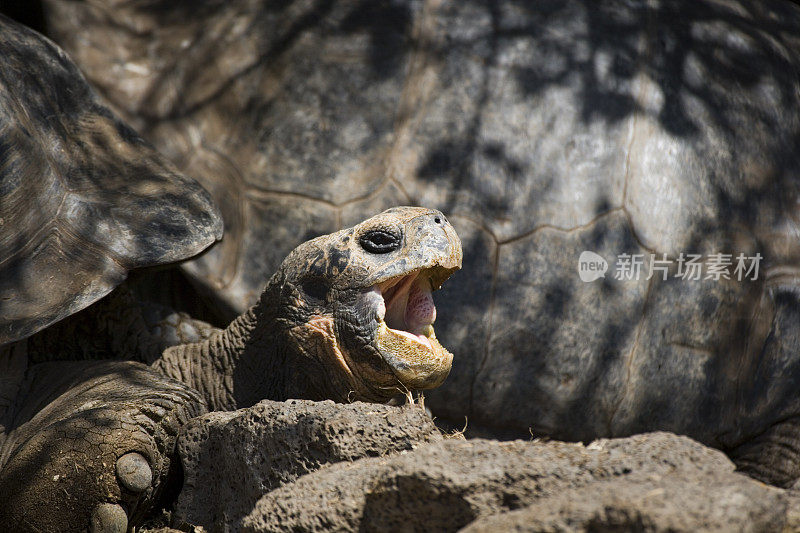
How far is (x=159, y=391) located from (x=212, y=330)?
2.49 ft

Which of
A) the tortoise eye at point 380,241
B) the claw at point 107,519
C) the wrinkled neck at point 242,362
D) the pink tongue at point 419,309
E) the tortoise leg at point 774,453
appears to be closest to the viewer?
the claw at point 107,519

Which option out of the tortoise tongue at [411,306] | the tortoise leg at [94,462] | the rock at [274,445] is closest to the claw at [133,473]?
the tortoise leg at [94,462]

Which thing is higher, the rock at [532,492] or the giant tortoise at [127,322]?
the rock at [532,492]

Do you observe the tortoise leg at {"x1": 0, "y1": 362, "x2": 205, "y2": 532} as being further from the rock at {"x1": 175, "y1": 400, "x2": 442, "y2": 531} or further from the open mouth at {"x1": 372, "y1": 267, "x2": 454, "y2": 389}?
the open mouth at {"x1": 372, "y1": 267, "x2": 454, "y2": 389}

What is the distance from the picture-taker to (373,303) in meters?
2.51

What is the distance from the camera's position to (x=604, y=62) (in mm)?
3836

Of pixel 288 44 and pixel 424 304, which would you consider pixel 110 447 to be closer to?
pixel 424 304

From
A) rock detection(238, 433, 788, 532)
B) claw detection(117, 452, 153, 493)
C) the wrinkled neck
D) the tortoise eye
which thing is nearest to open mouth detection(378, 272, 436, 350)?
the tortoise eye

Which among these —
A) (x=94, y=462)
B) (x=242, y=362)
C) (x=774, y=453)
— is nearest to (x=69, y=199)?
(x=242, y=362)

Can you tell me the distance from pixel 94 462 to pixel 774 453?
11.0 feet

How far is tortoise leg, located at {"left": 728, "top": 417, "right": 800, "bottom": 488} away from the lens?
4.04m

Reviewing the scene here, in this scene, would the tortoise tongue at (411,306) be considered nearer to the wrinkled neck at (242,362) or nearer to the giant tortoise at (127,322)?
the giant tortoise at (127,322)

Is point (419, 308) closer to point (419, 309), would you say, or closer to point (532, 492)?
point (419, 309)

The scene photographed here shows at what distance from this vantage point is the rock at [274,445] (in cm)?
207
